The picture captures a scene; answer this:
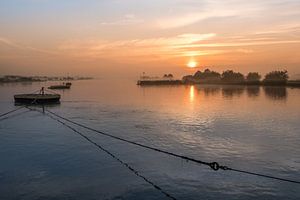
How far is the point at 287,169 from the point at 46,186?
535 inches

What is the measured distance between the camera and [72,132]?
3716cm

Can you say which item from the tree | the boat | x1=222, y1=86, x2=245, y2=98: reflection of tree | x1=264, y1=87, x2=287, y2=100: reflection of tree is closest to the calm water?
the boat

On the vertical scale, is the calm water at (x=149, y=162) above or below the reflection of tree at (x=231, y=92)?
above

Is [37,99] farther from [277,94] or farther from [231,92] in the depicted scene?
[231,92]

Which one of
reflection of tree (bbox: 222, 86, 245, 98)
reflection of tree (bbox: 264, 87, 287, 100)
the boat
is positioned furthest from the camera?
reflection of tree (bbox: 222, 86, 245, 98)

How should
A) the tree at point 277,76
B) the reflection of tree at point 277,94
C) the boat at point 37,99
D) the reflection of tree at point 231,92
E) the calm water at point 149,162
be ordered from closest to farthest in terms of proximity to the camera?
the calm water at point 149,162
the boat at point 37,99
the reflection of tree at point 277,94
the reflection of tree at point 231,92
the tree at point 277,76

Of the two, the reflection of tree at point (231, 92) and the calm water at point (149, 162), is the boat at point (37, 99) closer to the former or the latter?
the calm water at point (149, 162)

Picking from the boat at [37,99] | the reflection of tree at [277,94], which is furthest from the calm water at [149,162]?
the reflection of tree at [277,94]

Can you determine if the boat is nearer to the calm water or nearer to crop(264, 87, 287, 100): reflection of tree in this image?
the calm water

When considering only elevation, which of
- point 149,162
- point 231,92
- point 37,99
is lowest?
point 231,92

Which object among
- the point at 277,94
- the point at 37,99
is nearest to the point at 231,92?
the point at 277,94

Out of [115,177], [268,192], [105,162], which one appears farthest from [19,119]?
[268,192]

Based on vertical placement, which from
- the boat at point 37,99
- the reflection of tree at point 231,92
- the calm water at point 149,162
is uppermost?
the boat at point 37,99

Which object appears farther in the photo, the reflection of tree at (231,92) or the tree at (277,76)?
the tree at (277,76)
